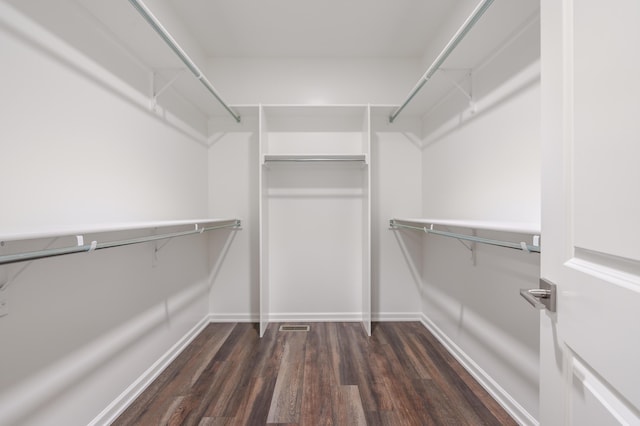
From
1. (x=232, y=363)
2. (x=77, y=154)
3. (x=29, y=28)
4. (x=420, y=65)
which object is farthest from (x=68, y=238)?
(x=420, y=65)

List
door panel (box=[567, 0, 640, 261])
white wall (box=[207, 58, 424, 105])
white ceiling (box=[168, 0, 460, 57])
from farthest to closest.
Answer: white wall (box=[207, 58, 424, 105])
white ceiling (box=[168, 0, 460, 57])
door panel (box=[567, 0, 640, 261])

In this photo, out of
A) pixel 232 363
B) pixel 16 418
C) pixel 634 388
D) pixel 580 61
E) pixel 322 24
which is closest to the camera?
pixel 634 388

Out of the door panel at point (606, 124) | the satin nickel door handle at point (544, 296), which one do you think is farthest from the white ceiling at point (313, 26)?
the satin nickel door handle at point (544, 296)

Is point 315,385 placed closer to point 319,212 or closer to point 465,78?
point 319,212

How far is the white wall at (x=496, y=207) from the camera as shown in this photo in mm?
1319

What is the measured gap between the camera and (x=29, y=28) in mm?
1024

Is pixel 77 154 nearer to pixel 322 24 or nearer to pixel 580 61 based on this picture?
pixel 580 61

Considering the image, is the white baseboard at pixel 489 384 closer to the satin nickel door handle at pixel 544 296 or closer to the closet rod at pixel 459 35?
the satin nickel door handle at pixel 544 296

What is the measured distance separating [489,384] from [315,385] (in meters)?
1.04

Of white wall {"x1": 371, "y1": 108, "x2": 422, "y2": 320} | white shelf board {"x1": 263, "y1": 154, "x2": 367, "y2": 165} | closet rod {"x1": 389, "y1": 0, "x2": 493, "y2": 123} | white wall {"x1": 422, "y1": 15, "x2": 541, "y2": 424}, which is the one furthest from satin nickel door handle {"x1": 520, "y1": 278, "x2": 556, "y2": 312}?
white wall {"x1": 371, "y1": 108, "x2": 422, "y2": 320}

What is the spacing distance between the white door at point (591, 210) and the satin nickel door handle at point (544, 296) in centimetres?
1

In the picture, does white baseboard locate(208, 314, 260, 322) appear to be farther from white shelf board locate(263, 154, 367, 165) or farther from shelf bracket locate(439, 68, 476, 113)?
shelf bracket locate(439, 68, 476, 113)

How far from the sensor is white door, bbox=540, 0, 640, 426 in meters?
0.39

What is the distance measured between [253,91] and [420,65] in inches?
64.6
